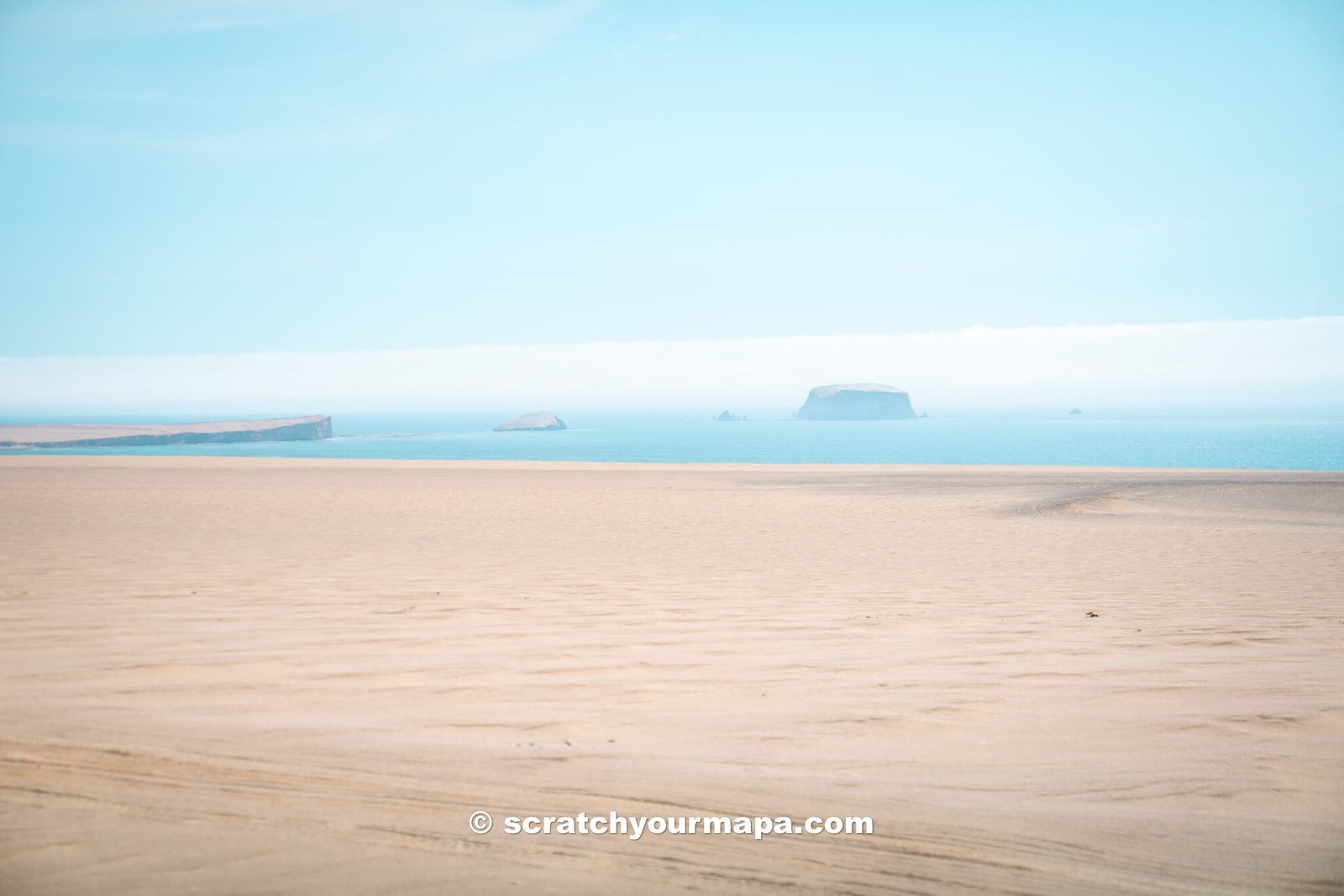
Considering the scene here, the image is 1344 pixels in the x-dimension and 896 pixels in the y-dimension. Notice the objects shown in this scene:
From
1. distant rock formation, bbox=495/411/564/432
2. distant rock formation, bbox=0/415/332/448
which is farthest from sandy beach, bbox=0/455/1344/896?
distant rock formation, bbox=495/411/564/432

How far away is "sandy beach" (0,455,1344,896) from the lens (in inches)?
93.1

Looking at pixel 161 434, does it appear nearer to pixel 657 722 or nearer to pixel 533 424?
pixel 533 424

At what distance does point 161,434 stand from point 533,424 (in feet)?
213

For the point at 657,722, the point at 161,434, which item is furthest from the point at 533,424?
the point at 657,722

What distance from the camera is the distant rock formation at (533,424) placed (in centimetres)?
14338

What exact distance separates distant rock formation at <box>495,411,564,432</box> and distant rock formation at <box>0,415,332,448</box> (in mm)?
37780

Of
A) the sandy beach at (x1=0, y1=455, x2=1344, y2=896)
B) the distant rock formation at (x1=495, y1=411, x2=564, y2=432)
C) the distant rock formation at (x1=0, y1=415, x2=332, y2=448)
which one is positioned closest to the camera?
the sandy beach at (x1=0, y1=455, x2=1344, y2=896)

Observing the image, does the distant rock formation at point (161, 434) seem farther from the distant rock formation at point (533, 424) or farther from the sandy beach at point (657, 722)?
the sandy beach at point (657, 722)

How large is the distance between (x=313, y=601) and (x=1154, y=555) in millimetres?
9567

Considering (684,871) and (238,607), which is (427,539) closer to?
(238,607)

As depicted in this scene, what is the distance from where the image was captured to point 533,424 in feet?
484

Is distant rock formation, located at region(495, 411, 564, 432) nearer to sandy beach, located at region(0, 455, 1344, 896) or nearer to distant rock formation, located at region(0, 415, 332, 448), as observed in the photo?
distant rock formation, located at region(0, 415, 332, 448)

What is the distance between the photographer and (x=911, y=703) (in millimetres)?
3764

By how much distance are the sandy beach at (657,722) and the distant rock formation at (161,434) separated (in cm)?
8405
